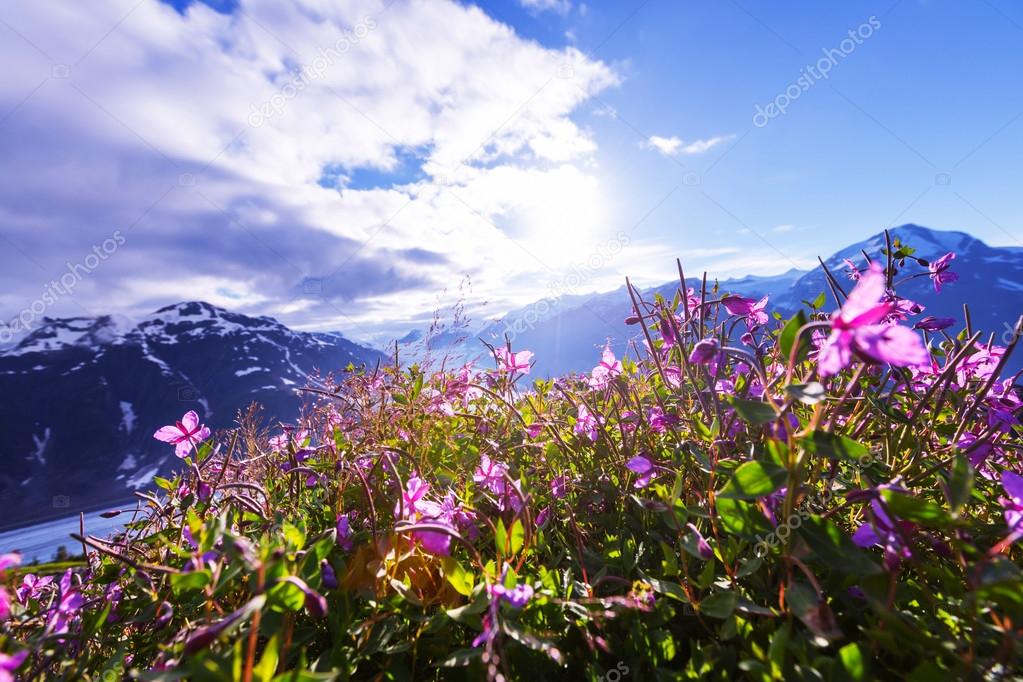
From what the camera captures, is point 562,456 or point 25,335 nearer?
point 562,456

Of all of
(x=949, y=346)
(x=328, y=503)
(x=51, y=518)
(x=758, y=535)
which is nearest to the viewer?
(x=758, y=535)

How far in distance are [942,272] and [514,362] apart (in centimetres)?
210

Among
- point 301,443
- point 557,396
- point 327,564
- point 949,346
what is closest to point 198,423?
point 301,443

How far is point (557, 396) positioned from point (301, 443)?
1.37 metres

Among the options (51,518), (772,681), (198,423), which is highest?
(198,423)

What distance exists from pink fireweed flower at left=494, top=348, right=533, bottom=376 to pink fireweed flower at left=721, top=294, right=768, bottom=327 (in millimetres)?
948

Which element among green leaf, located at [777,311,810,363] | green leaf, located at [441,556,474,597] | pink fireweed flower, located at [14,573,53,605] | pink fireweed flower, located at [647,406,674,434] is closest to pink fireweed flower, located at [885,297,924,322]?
pink fireweed flower, located at [647,406,674,434]

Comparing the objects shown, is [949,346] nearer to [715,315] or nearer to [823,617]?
[715,315]

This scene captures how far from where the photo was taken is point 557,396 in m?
2.78

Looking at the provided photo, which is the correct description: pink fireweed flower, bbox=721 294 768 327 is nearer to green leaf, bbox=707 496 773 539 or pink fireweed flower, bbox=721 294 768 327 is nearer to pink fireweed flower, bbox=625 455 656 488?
pink fireweed flower, bbox=625 455 656 488

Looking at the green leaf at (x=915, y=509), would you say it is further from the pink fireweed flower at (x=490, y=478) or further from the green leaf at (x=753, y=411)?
the pink fireweed flower at (x=490, y=478)

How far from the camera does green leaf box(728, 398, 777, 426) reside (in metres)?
0.84

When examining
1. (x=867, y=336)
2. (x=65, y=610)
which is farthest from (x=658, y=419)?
(x=65, y=610)

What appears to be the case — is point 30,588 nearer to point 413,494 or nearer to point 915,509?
point 413,494
